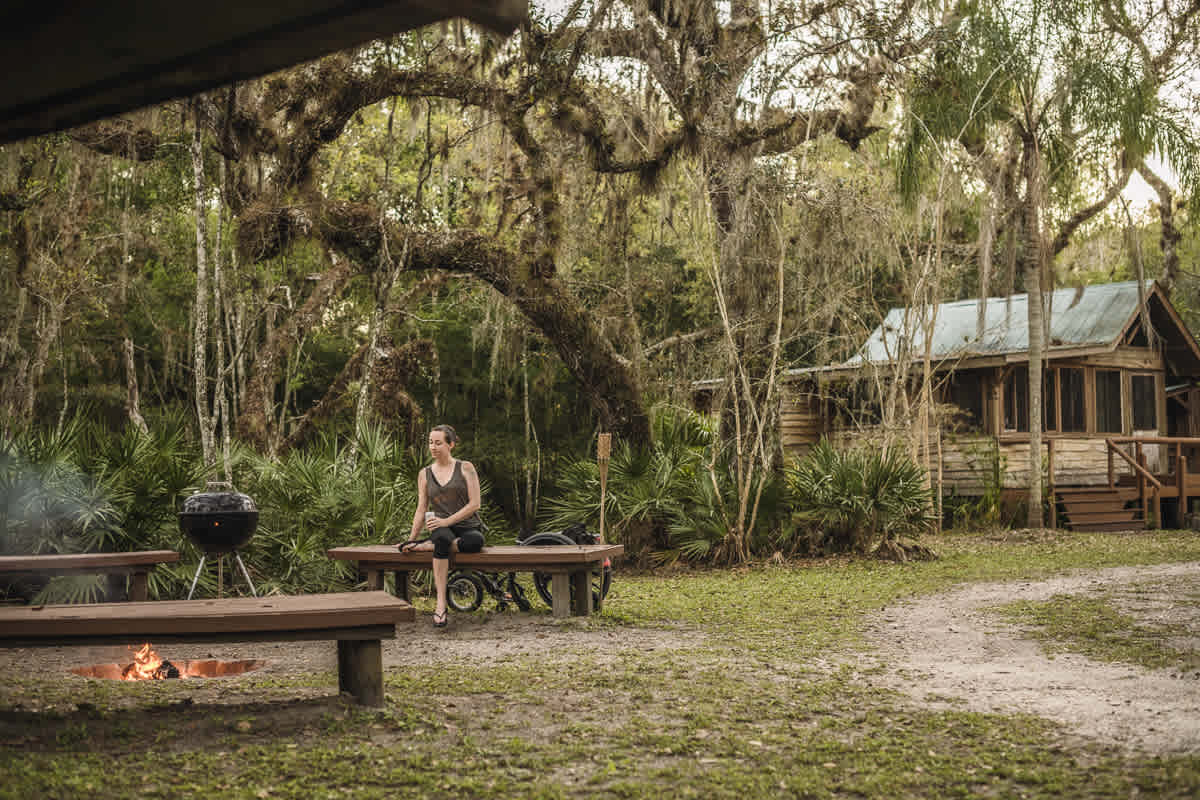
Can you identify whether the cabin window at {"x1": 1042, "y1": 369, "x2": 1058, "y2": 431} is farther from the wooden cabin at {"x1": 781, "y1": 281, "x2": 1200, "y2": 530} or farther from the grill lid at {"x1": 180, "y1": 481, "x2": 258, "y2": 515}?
the grill lid at {"x1": 180, "y1": 481, "x2": 258, "y2": 515}

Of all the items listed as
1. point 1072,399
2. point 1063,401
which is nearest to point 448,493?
point 1063,401

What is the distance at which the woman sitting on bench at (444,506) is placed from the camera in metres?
9.12

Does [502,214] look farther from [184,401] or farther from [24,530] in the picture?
[184,401]

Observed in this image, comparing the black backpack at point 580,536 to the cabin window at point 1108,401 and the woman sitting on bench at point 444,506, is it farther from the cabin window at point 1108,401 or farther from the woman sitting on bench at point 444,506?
the cabin window at point 1108,401

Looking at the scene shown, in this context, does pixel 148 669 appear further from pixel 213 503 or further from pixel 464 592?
pixel 464 592

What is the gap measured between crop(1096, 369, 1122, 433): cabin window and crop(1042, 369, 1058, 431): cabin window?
4.69 feet

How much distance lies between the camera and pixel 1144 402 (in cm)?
2550

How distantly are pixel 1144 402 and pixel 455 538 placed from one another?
68.5ft

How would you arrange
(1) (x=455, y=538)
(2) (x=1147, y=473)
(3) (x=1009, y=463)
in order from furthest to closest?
(3) (x=1009, y=463)
(2) (x=1147, y=473)
(1) (x=455, y=538)

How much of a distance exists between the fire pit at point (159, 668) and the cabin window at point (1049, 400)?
1927 cm

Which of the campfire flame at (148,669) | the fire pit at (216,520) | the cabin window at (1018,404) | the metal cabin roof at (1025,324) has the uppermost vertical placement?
the metal cabin roof at (1025,324)

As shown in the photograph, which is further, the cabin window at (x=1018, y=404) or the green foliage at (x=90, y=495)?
the cabin window at (x=1018, y=404)

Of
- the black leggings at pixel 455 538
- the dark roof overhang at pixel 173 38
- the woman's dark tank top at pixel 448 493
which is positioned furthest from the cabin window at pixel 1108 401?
the dark roof overhang at pixel 173 38

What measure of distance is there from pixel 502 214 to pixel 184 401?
1230cm
